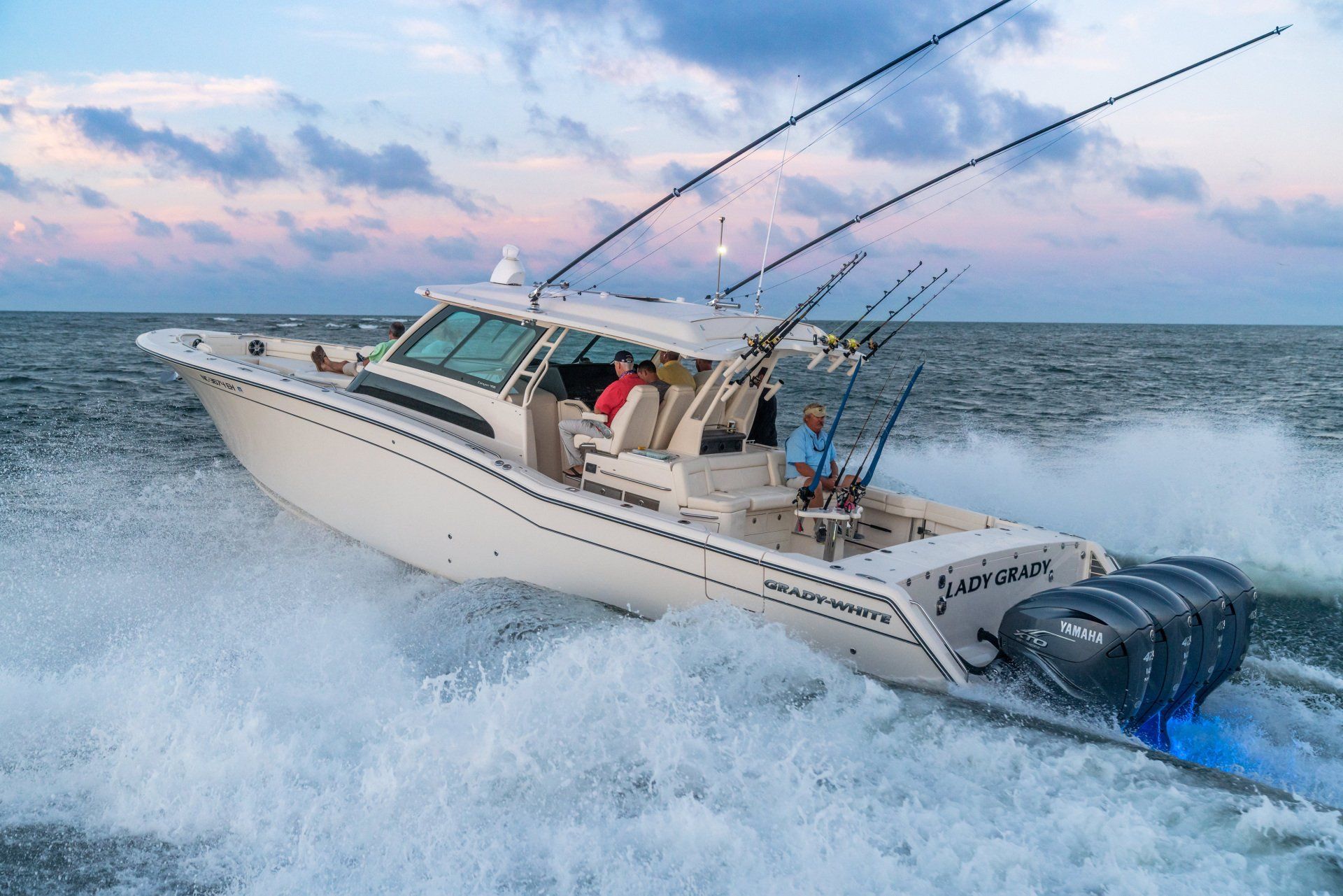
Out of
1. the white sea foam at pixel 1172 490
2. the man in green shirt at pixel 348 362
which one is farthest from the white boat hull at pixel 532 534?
the white sea foam at pixel 1172 490

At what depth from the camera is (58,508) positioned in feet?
31.7

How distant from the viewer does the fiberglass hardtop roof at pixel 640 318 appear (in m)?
6.21

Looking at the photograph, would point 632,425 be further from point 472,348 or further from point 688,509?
point 472,348

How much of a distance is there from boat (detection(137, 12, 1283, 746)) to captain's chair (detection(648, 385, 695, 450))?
2cm

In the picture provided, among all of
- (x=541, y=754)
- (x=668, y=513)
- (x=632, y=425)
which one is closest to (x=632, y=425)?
(x=632, y=425)

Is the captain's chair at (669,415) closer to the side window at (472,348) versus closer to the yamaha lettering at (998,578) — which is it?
the side window at (472,348)

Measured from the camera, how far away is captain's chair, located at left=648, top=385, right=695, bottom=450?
265 inches

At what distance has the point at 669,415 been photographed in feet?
22.1

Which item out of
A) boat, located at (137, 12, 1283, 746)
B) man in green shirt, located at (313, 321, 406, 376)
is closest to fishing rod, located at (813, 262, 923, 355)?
boat, located at (137, 12, 1283, 746)

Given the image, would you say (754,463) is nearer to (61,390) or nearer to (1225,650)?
(1225,650)

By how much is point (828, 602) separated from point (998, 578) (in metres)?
1.25

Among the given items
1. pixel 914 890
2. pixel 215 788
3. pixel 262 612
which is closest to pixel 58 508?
pixel 262 612

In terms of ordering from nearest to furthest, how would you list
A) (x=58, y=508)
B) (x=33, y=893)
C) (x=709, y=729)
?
1. (x=33, y=893)
2. (x=709, y=729)
3. (x=58, y=508)

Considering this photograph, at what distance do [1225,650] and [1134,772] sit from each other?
162 centimetres
